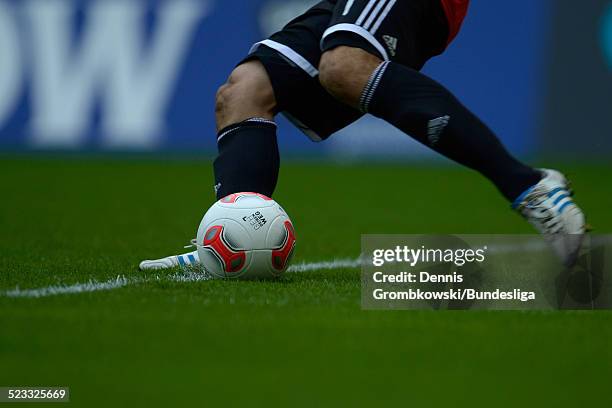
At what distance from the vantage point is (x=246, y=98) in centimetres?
385

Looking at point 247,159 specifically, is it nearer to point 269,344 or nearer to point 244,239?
point 244,239

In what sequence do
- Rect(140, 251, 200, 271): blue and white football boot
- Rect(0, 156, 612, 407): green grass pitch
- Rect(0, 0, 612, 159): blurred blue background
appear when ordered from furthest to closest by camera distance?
1. Rect(0, 0, 612, 159): blurred blue background
2. Rect(140, 251, 200, 271): blue and white football boot
3. Rect(0, 156, 612, 407): green grass pitch

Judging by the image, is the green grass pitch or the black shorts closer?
the green grass pitch

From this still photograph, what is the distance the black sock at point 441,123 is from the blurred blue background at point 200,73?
7.19 meters

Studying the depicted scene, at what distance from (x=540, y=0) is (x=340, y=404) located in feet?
31.0

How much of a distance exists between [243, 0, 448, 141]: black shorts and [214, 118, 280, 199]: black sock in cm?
16

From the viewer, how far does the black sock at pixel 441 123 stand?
3.35m

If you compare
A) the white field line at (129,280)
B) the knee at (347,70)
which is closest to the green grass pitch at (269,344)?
the white field line at (129,280)

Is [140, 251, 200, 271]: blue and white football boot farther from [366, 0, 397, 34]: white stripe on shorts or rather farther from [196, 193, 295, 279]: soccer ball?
[366, 0, 397, 34]: white stripe on shorts

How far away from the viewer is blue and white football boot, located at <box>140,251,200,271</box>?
152 inches

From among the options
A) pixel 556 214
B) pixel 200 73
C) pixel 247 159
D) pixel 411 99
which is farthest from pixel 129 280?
pixel 200 73

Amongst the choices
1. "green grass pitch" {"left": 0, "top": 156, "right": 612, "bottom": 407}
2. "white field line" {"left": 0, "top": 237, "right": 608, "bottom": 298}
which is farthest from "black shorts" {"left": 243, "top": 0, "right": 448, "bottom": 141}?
"green grass pitch" {"left": 0, "top": 156, "right": 612, "bottom": 407}

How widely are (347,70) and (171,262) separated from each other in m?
0.97

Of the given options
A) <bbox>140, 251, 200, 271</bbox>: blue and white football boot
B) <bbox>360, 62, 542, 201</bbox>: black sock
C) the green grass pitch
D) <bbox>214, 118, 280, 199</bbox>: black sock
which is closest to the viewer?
the green grass pitch
